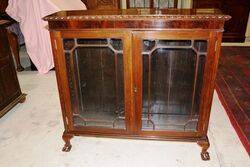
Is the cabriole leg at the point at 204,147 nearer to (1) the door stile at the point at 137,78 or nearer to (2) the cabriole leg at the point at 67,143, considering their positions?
(1) the door stile at the point at 137,78

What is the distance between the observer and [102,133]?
1.66 metres

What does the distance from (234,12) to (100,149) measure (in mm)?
3474

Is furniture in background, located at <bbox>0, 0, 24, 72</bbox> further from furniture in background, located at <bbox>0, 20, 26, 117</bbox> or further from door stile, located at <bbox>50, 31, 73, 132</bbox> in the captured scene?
door stile, located at <bbox>50, 31, 73, 132</bbox>

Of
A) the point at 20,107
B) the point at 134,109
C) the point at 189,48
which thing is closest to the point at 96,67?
the point at 134,109

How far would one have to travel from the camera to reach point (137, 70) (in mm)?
1441

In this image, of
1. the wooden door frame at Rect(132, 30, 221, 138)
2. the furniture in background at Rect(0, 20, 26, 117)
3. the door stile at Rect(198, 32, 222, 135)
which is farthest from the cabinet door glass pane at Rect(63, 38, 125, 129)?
the furniture in background at Rect(0, 20, 26, 117)

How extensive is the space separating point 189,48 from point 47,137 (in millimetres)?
1282

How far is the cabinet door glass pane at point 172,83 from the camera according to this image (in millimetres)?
1402

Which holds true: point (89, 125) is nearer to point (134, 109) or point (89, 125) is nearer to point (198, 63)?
point (134, 109)

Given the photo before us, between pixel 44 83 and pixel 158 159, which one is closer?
pixel 158 159

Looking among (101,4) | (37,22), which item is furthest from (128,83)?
(101,4)

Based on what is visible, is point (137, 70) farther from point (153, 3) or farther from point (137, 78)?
point (153, 3)

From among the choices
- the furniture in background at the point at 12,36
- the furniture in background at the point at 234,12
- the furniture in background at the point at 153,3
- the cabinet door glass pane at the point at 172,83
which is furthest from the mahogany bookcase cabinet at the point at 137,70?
the furniture in background at the point at 153,3

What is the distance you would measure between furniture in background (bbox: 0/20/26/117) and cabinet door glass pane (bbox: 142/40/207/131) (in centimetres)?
133
